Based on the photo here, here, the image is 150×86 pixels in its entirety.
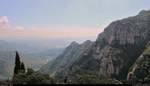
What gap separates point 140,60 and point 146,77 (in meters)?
25.9

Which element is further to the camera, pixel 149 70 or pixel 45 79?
pixel 149 70

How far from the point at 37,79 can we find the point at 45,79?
3750 mm

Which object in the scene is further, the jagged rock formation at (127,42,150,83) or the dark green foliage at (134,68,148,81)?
the dark green foliage at (134,68,148,81)

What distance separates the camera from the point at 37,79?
81.1 m

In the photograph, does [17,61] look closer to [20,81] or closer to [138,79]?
[20,81]

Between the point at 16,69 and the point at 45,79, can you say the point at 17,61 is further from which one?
the point at 45,79

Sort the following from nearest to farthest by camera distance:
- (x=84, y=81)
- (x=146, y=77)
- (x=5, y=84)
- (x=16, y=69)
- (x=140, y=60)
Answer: (x=5, y=84), (x=84, y=81), (x=16, y=69), (x=146, y=77), (x=140, y=60)

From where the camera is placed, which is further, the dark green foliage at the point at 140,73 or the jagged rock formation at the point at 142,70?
the dark green foliage at the point at 140,73

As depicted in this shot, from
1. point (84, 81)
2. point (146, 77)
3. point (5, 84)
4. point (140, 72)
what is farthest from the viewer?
point (140, 72)

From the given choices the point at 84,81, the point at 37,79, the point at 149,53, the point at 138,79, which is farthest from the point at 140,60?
the point at 37,79

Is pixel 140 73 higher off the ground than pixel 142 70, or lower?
lower

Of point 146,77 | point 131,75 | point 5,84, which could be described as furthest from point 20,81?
point 131,75

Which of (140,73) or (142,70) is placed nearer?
(140,73)

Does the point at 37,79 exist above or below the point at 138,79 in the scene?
above
